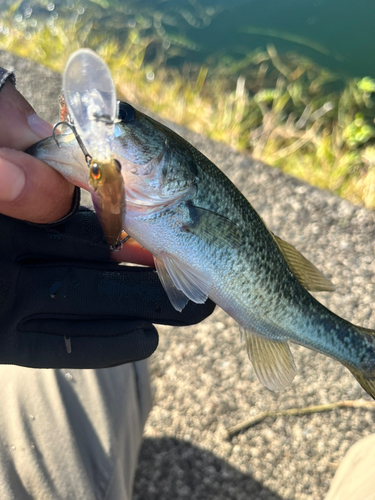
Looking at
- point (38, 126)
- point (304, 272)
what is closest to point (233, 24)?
point (304, 272)

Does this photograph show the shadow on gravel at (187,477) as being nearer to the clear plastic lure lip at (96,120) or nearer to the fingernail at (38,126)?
the clear plastic lure lip at (96,120)

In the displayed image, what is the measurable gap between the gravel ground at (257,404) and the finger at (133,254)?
0.88 metres

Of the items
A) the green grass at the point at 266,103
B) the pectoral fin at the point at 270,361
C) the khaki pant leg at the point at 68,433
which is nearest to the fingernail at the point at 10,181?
the khaki pant leg at the point at 68,433

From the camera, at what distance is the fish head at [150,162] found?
1554 mm

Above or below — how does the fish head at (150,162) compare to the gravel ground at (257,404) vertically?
above

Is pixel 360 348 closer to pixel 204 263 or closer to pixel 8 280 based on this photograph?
pixel 204 263

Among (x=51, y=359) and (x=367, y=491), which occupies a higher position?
(x=51, y=359)

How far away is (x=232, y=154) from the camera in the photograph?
3.70 meters

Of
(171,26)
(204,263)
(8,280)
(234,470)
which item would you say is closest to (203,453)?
(234,470)

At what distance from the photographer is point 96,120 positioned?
130cm

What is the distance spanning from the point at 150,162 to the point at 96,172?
383mm

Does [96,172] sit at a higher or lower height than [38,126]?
lower

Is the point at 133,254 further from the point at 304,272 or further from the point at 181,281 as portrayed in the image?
the point at 304,272

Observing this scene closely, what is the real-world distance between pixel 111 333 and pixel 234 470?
1.08 metres
